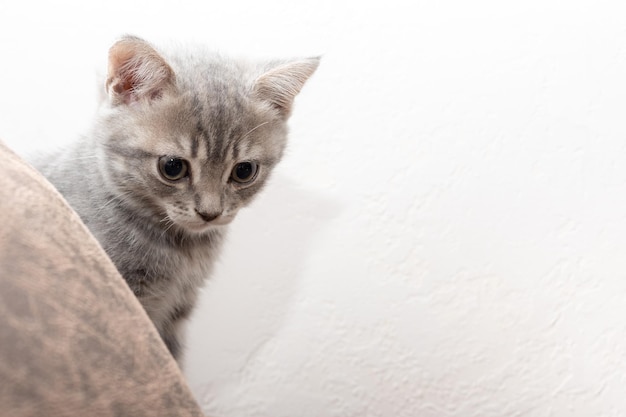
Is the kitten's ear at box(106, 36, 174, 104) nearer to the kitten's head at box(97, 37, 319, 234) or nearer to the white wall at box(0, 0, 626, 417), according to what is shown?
the kitten's head at box(97, 37, 319, 234)

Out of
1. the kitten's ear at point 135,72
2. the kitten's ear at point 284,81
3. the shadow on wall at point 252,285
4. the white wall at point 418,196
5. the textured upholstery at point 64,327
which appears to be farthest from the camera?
the shadow on wall at point 252,285

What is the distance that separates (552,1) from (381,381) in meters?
0.80

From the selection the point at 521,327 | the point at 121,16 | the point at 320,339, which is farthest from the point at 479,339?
the point at 121,16

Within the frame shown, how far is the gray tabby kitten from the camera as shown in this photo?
997 mm

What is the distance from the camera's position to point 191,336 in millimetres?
1412

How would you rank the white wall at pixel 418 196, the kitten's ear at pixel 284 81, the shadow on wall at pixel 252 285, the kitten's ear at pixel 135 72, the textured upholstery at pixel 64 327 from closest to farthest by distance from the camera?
the textured upholstery at pixel 64 327 → the kitten's ear at pixel 135 72 → the kitten's ear at pixel 284 81 → the white wall at pixel 418 196 → the shadow on wall at pixel 252 285

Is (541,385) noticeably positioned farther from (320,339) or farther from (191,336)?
(191,336)

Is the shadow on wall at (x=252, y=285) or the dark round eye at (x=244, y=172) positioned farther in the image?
the shadow on wall at (x=252, y=285)

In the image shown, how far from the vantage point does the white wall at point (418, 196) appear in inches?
48.7

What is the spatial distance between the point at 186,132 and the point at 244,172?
0.12 meters

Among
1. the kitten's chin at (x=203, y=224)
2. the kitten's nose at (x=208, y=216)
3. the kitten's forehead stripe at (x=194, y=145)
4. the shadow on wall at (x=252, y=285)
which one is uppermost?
the kitten's forehead stripe at (x=194, y=145)

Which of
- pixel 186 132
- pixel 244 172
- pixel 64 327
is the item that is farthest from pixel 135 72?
pixel 64 327

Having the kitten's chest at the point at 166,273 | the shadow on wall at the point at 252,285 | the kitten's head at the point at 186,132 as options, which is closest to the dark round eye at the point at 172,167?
the kitten's head at the point at 186,132

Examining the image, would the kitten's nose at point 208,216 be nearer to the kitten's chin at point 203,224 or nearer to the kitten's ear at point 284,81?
the kitten's chin at point 203,224
